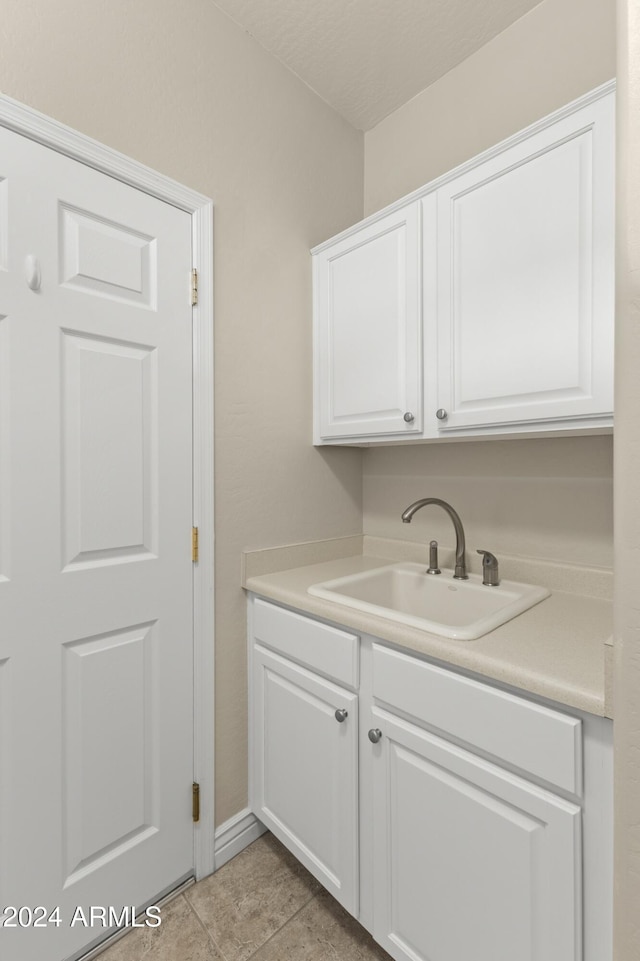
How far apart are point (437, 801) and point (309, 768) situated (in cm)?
44

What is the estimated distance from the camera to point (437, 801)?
97cm

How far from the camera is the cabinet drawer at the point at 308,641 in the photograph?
117 cm

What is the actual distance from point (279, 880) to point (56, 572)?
1164 mm

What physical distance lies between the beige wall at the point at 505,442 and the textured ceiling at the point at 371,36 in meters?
0.07

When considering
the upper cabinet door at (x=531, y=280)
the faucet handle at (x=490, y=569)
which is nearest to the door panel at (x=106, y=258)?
the upper cabinet door at (x=531, y=280)

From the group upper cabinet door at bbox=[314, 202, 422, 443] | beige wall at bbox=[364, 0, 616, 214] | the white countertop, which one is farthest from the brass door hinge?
beige wall at bbox=[364, 0, 616, 214]

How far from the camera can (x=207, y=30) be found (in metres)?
1.39

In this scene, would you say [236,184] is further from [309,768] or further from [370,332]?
[309,768]

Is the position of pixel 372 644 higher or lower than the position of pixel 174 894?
higher

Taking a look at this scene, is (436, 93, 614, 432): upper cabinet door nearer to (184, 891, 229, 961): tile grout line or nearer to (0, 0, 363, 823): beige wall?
(0, 0, 363, 823): beige wall

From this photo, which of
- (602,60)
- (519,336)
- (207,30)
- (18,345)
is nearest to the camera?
(18,345)

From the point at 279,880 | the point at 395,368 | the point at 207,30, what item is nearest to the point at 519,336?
the point at 395,368

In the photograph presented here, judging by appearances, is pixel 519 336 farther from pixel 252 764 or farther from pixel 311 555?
pixel 252 764

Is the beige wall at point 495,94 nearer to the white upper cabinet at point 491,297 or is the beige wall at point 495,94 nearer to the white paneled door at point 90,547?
the white upper cabinet at point 491,297
